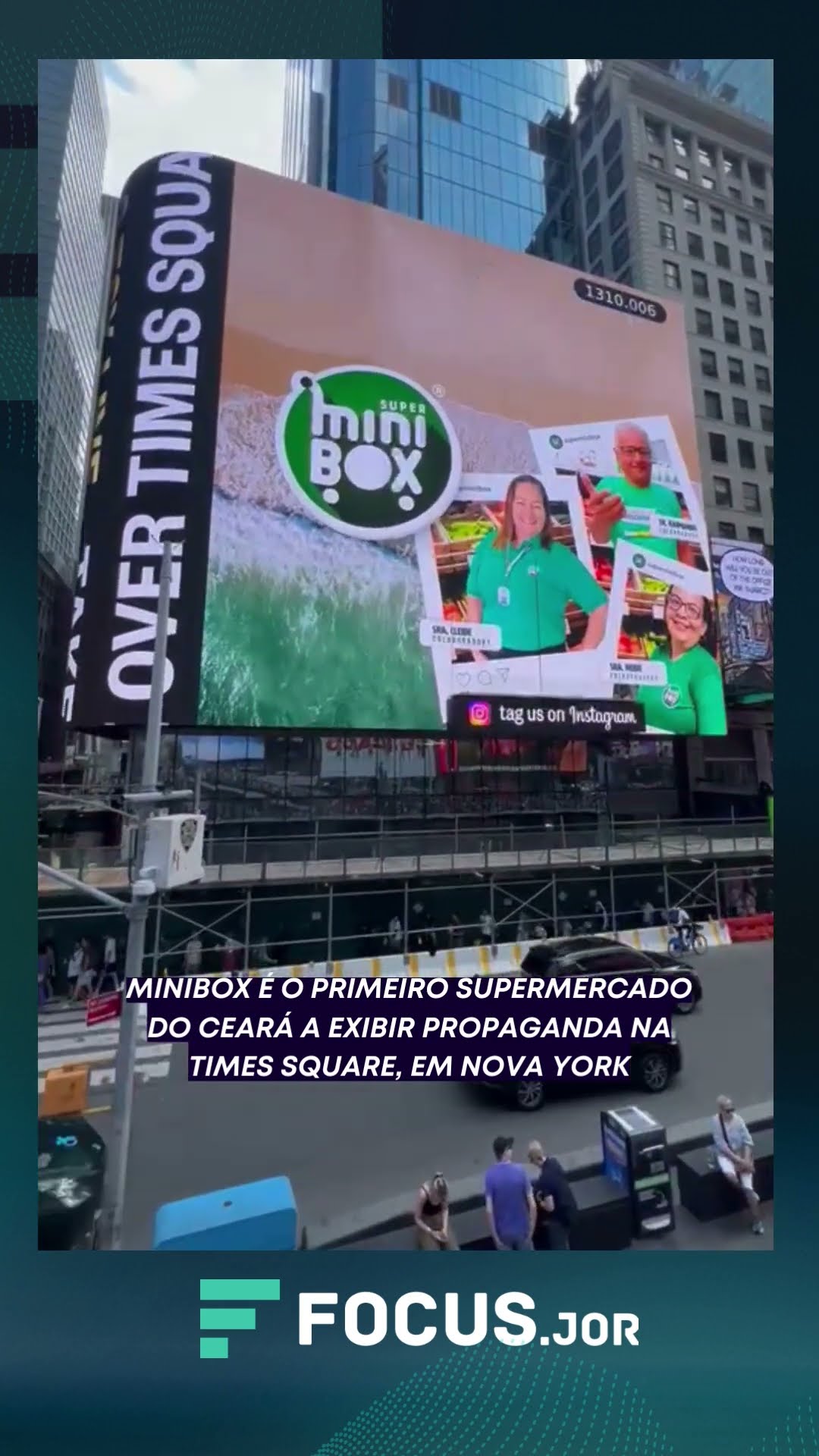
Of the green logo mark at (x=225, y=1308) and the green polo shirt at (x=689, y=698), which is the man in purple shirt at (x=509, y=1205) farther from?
the green polo shirt at (x=689, y=698)

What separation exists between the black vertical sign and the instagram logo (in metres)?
3.56

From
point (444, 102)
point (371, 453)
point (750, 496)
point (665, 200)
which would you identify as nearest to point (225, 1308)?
point (371, 453)

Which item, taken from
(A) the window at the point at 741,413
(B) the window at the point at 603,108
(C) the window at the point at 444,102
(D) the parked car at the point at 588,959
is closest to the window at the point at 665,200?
(B) the window at the point at 603,108

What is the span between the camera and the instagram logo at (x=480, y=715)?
392 inches

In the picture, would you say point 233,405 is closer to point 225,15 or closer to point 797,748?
point 225,15

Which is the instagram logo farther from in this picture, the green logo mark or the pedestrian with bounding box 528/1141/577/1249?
the green logo mark

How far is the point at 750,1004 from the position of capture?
6797mm

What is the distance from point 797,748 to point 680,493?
6522mm

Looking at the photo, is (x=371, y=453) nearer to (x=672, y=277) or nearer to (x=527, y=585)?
(x=527, y=585)

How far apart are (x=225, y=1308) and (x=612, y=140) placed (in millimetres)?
16131

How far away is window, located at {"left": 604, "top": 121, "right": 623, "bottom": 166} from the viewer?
11.3 meters

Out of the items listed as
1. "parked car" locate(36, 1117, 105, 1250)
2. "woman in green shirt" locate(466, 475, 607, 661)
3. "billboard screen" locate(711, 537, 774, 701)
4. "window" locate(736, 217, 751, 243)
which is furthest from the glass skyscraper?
"parked car" locate(36, 1117, 105, 1250)

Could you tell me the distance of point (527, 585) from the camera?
1012 centimetres

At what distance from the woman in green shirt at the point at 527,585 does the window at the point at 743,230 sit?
12.7 ft
